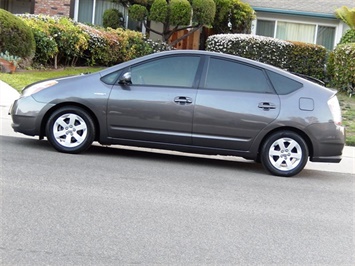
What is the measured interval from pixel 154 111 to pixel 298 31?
1734 centimetres

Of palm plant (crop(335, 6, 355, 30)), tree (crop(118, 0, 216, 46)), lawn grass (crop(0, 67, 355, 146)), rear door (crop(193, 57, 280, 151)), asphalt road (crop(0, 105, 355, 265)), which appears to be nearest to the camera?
asphalt road (crop(0, 105, 355, 265))

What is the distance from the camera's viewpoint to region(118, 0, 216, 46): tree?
71.6ft

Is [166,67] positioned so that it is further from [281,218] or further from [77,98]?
[281,218]

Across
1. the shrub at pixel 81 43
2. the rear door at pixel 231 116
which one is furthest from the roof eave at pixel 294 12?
the rear door at pixel 231 116

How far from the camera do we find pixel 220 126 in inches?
374

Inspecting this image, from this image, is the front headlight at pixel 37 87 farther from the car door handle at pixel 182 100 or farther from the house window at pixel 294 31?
the house window at pixel 294 31

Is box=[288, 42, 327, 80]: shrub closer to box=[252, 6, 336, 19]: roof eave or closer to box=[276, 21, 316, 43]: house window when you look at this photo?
box=[252, 6, 336, 19]: roof eave

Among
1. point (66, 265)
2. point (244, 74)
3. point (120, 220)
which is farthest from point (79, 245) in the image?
point (244, 74)

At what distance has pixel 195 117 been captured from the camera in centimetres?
952

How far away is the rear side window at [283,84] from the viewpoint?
969 cm

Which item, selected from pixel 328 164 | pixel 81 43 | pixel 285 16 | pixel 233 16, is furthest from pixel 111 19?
pixel 328 164

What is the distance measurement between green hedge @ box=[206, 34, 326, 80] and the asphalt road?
11725 millimetres

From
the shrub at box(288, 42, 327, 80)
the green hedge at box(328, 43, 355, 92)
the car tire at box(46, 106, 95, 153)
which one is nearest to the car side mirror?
the car tire at box(46, 106, 95, 153)

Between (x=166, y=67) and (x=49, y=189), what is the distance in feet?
9.88
